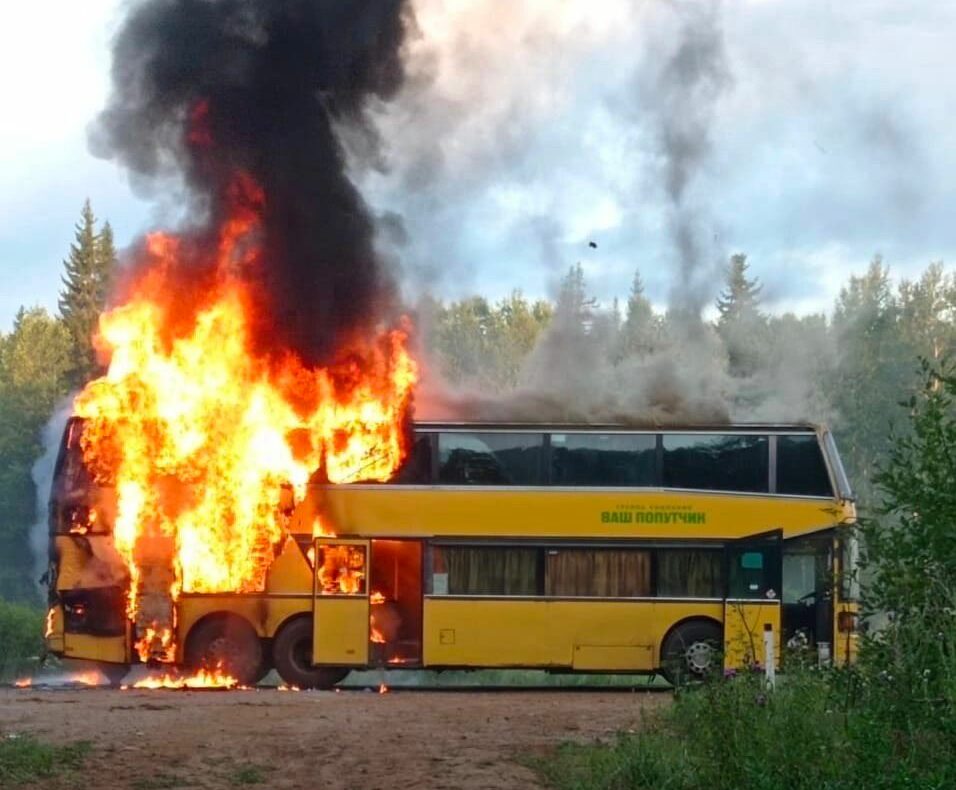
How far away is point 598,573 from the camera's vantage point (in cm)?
2717

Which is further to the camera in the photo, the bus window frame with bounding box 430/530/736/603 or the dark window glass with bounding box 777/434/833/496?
the bus window frame with bounding box 430/530/736/603

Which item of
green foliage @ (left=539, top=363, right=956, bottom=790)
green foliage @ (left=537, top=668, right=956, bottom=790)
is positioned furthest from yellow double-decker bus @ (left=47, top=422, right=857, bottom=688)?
green foliage @ (left=539, top=363, right=956, bottom=790)

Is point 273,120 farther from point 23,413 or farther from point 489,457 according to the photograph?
point 23,413

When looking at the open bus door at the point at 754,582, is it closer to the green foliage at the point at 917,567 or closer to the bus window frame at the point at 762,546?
the bus window frame at the point at 762,546

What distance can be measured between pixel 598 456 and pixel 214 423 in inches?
250

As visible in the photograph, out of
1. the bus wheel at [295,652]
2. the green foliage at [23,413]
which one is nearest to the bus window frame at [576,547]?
the bus wheel at [295,652]

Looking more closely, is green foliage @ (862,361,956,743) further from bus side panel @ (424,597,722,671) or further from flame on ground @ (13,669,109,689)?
flame on ground @ (13,669,109,689)

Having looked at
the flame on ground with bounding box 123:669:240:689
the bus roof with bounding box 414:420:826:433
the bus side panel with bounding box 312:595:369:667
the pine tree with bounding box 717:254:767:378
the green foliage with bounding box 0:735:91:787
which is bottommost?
the green foliage with bounding box 0:735:91:787

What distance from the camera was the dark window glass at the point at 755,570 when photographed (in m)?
27.0

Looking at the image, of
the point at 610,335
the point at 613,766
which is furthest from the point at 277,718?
the point at 610,335

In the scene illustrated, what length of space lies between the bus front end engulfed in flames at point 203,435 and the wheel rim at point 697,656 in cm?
557

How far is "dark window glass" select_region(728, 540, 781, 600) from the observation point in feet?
88.6

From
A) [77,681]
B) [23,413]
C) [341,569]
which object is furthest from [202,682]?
[23,413]

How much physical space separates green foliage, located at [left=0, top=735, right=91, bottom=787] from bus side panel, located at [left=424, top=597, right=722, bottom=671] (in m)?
10.8
